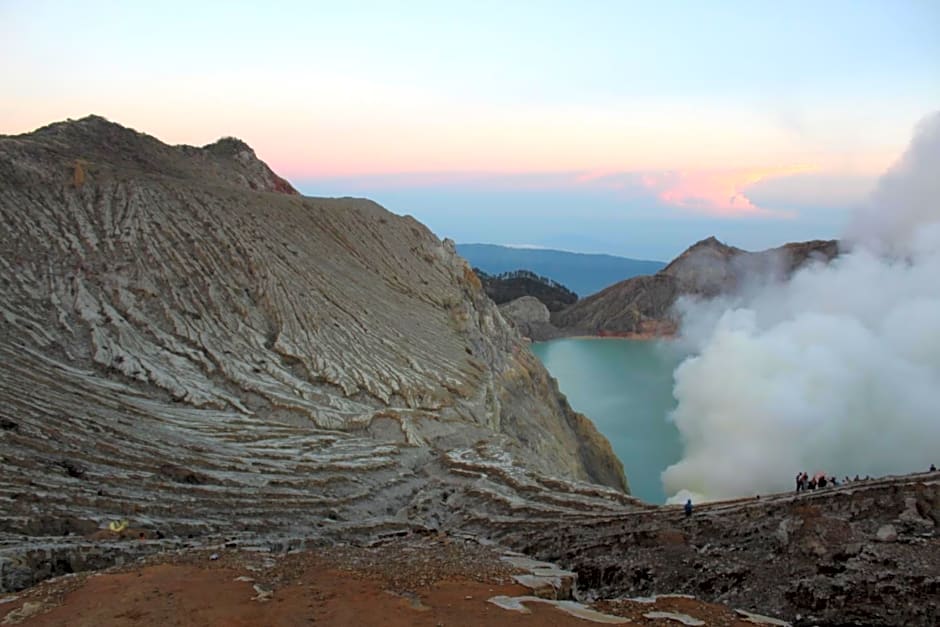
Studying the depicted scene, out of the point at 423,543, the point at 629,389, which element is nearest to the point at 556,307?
the point at 629,389

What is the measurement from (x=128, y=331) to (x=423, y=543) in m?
14.0

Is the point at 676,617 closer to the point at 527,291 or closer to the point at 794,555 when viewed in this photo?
the point at 794,555

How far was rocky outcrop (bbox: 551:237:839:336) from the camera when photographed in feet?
335

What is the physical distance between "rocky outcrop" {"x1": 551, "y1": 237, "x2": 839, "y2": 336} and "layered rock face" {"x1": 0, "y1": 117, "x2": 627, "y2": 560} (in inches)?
2615

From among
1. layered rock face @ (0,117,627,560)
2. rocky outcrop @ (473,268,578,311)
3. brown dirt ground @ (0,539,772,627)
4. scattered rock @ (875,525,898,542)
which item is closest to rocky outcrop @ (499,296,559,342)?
rocky outcrop @ (473,268,578,311)

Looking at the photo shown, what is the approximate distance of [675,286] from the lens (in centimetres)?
10788

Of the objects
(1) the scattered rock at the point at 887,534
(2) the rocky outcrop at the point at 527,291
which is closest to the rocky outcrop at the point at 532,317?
(2) the rocky outcrop at the point at 527,291

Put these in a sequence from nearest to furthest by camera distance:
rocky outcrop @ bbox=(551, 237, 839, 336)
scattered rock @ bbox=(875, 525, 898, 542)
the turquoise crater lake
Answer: scattered rock @ bbox=(875, 525, 898, 542), the turquoise crater lake, rocky outcrop @ bbox=(551, 237, 839, 336)

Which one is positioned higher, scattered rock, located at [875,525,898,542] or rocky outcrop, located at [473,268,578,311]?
rocky outcrop, located at [473,268,578,311]

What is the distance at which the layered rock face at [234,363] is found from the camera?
49.5 ft

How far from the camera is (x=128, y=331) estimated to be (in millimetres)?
22922

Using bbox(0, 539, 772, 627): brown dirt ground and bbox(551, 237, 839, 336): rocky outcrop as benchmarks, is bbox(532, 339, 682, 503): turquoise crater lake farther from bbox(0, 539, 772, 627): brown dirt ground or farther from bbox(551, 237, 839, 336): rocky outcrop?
bbox(0, 539, 772, 627): brown dirt ground

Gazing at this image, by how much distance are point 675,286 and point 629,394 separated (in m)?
52.1

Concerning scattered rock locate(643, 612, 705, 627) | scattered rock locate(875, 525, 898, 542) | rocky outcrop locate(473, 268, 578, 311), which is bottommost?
scattered rock locate(643, 612, 705, 627)
